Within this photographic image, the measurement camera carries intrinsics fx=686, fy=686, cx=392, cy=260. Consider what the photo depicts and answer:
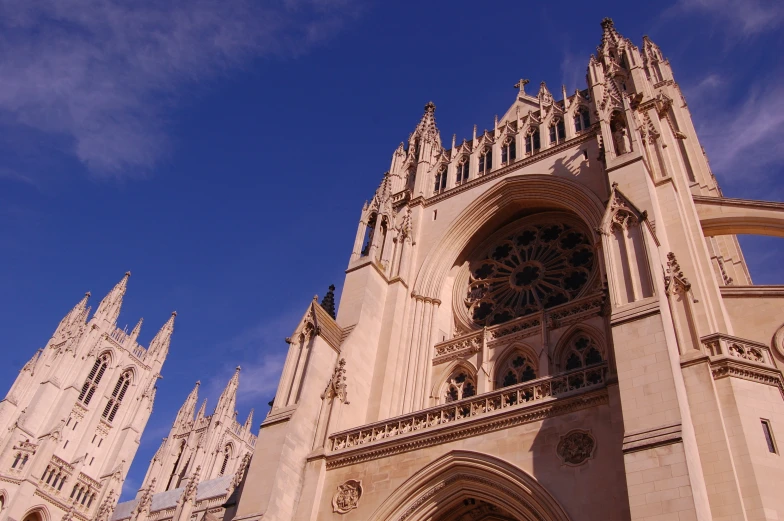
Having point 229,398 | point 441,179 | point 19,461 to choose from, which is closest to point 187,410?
point 229,398

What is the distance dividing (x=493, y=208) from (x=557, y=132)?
317 centimetres

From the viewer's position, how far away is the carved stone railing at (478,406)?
470 inches

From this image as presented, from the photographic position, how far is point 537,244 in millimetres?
19359

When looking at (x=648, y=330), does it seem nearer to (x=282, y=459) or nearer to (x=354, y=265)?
(x=282, y=459)

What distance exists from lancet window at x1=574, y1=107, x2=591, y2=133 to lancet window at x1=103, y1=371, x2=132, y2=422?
44666 millimetres

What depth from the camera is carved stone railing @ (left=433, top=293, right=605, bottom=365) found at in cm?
1602

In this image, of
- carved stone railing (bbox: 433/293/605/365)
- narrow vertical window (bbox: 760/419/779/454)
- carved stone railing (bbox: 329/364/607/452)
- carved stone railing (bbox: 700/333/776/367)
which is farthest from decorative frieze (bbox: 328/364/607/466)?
carved stone railing (bbox: 433/293/605/365)

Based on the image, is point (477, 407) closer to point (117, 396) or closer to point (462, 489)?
point (462, 489)

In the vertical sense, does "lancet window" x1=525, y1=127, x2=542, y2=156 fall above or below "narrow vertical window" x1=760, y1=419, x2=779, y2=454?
above

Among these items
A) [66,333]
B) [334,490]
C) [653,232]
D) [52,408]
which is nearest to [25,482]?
[52,408]

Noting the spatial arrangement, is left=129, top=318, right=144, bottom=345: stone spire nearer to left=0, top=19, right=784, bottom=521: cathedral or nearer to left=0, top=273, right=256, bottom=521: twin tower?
left=0, top=273, right=256, bottom=521: twin tower

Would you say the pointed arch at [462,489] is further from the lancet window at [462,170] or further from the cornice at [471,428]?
the lancet window at [462,170]

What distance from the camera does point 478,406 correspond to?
42.5ft

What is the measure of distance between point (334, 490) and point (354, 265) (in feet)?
23.6
